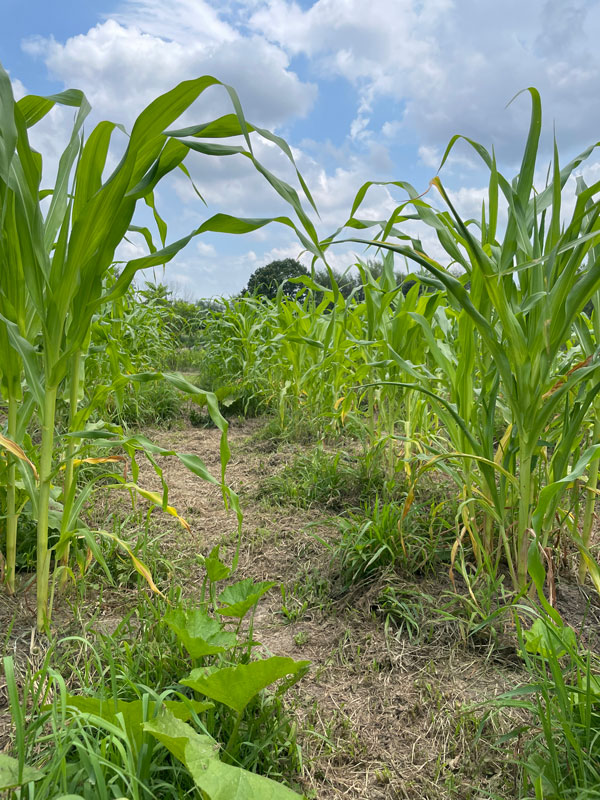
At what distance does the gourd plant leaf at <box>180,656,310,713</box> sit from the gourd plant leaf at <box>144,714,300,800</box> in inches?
3.3

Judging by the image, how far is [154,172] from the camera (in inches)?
44.3

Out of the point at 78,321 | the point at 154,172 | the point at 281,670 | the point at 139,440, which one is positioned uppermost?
the point at 154,172

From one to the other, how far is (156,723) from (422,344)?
1.81 metres

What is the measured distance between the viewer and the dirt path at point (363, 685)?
94cm

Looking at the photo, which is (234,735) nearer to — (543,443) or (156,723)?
(156,723)

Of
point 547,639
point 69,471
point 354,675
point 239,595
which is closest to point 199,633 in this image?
point 239,595

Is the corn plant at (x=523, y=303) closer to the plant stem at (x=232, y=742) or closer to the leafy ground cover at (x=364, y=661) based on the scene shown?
the leafy ground cover at (x=364, y=661)

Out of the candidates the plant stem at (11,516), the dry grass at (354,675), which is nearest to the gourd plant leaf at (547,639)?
the dry grass at (354,675)

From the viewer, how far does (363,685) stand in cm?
119

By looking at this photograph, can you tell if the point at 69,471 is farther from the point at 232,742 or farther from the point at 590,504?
the point at 590,504

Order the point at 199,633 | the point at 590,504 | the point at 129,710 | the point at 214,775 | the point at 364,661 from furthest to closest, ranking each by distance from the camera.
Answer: the point at 590,504, the point at 364,661, the point at 199,633, the point at 129,710, the point at 214,775

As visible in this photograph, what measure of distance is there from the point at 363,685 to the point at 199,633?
437 millimetres

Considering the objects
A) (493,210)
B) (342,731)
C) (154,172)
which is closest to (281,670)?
(342,731)

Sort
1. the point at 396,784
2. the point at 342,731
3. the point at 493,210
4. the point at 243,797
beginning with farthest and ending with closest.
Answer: the point at 493,210, the point at 342,731, the point at 396,784, the point at 243,797
